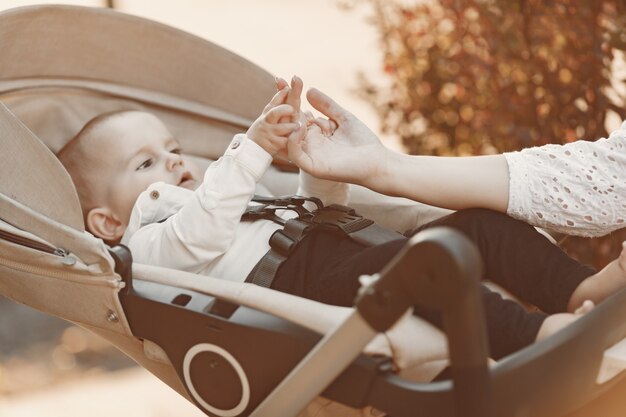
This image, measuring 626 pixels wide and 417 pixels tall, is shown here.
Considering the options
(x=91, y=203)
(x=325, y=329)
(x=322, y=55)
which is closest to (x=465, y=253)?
(x=325, y=329)

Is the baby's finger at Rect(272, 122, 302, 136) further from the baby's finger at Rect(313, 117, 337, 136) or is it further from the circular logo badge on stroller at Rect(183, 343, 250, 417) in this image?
the circular logo badge on stroller at Rect(183, 343, 250, 417)


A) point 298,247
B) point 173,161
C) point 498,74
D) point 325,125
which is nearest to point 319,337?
point 298,247

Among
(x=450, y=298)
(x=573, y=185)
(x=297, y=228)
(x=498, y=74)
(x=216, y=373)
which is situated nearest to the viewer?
(x=450, y=298)

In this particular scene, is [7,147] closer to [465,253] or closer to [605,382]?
[465,253]

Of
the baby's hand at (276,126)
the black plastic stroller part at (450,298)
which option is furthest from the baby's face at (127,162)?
the black plastic stroller part at (450,298)

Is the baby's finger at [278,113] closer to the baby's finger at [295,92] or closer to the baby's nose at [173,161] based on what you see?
the baby's finger at [295,92]

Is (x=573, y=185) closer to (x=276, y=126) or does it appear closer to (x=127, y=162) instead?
(x=276, y=126)

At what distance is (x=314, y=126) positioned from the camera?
1.46m

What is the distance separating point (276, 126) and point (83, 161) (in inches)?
19.7

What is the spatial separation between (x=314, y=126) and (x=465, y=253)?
0.65m

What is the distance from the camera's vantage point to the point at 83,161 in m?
1.69

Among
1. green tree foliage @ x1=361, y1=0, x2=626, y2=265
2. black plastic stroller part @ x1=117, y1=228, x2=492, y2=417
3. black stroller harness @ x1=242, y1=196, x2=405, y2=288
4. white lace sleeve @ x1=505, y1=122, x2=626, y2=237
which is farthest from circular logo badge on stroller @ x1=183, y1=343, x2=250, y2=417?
green tree foliage @ x1=361, y1=0, x2=626, y2=265

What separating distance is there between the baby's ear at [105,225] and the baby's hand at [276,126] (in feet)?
1.38

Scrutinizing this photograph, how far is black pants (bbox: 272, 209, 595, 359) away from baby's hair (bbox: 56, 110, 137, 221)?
496mm
